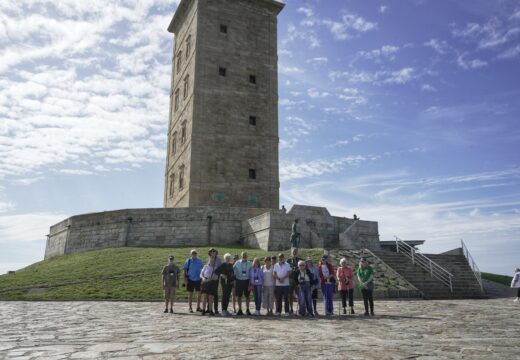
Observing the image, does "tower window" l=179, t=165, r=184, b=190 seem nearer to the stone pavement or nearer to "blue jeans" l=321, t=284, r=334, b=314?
the stone pavement

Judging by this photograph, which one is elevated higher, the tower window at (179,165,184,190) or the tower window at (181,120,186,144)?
the tower window at (181,120,186,144)

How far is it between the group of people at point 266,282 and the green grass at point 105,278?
3.63 m

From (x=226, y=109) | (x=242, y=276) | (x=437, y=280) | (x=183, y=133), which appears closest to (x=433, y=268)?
(x=437, y=280)

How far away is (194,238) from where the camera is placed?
26469 mm

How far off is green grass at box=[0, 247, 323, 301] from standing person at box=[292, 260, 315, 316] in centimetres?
538

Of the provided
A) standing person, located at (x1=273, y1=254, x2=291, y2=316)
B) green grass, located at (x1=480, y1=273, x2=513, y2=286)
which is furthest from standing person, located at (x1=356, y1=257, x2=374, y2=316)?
green grass, located at (x1=480, y1=273, x2=513, y2=286)

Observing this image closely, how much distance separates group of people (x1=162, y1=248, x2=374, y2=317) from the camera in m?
11.6

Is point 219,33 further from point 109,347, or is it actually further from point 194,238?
point 109,347

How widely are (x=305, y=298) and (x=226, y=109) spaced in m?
24.7

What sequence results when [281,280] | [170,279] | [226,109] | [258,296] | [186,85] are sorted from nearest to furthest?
[258,296], [281,280], [170,279], [226,109], [186,85]

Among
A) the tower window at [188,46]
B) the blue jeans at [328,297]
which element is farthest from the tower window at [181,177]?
the blue jeans at [328,297]

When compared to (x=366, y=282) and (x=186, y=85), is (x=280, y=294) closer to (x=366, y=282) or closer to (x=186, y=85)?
(x=366, y=282)

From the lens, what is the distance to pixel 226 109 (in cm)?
3447

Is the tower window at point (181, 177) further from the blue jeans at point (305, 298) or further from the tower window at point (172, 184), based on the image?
the blue jeans at point (305, 298)
